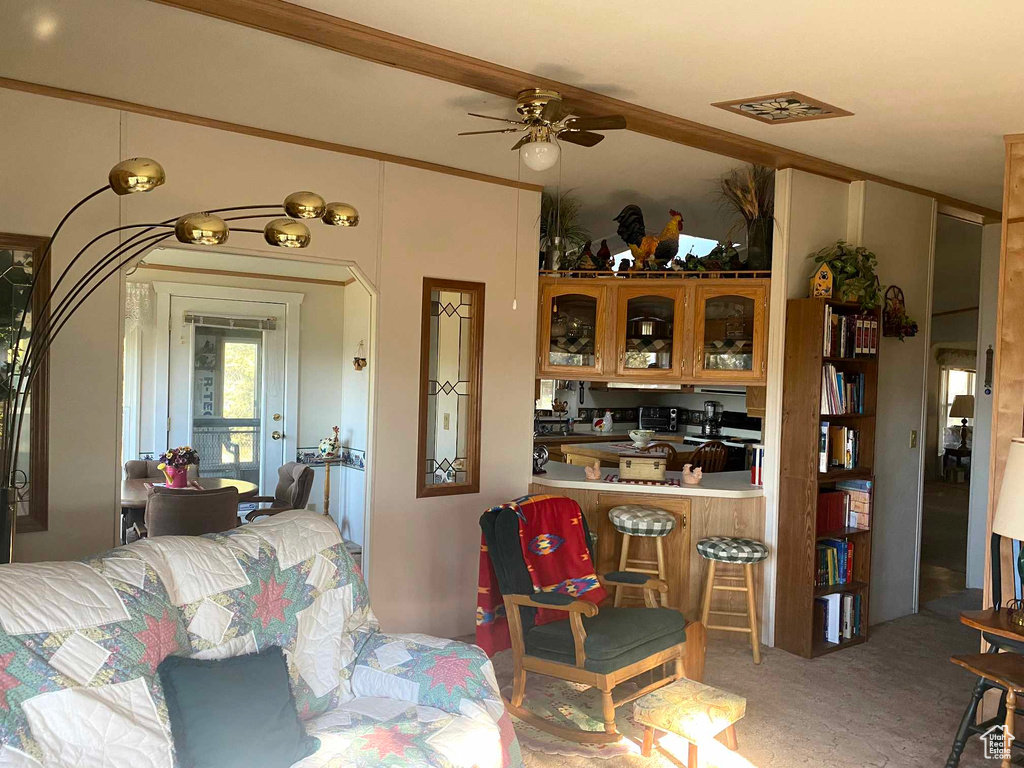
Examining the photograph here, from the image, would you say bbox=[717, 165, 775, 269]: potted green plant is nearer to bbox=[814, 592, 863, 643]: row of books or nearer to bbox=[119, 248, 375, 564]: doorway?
bbox=[814, 592, 863, 643]: row of books

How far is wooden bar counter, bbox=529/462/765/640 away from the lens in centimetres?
497

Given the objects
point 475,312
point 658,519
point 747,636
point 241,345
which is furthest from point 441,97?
point 241,345

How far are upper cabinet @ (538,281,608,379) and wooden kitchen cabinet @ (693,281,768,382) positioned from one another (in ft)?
1.98

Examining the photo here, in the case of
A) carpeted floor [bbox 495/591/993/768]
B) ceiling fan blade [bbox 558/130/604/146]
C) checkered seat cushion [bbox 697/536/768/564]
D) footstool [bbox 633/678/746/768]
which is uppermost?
ceiling fan blade [bbox 558/130/604/146]

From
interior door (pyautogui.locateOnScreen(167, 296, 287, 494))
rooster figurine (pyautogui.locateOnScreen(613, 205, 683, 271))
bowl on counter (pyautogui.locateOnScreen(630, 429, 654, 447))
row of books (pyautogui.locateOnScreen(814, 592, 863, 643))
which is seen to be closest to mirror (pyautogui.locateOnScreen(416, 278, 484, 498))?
rooster figurine (pyautogui.locateOnScreen(613, 205, 683, 271))

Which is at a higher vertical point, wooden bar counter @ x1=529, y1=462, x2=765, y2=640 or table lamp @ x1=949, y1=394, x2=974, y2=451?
table lamp @ x1=949, y1=394, x2=974, y2=451

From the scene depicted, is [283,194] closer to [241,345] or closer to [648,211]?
[648,211]

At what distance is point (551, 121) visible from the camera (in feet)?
11.2

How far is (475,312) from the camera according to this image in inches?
197

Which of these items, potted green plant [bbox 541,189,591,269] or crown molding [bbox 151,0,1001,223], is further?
potted green plant [bbox 541,189,591,269]

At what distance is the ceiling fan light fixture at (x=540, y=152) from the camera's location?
3430 millimetres

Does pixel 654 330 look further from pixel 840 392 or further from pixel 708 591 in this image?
pixel 708 591

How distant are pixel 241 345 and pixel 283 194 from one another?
3.86 metres

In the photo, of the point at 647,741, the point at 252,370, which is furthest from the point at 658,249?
the point at 252,370
